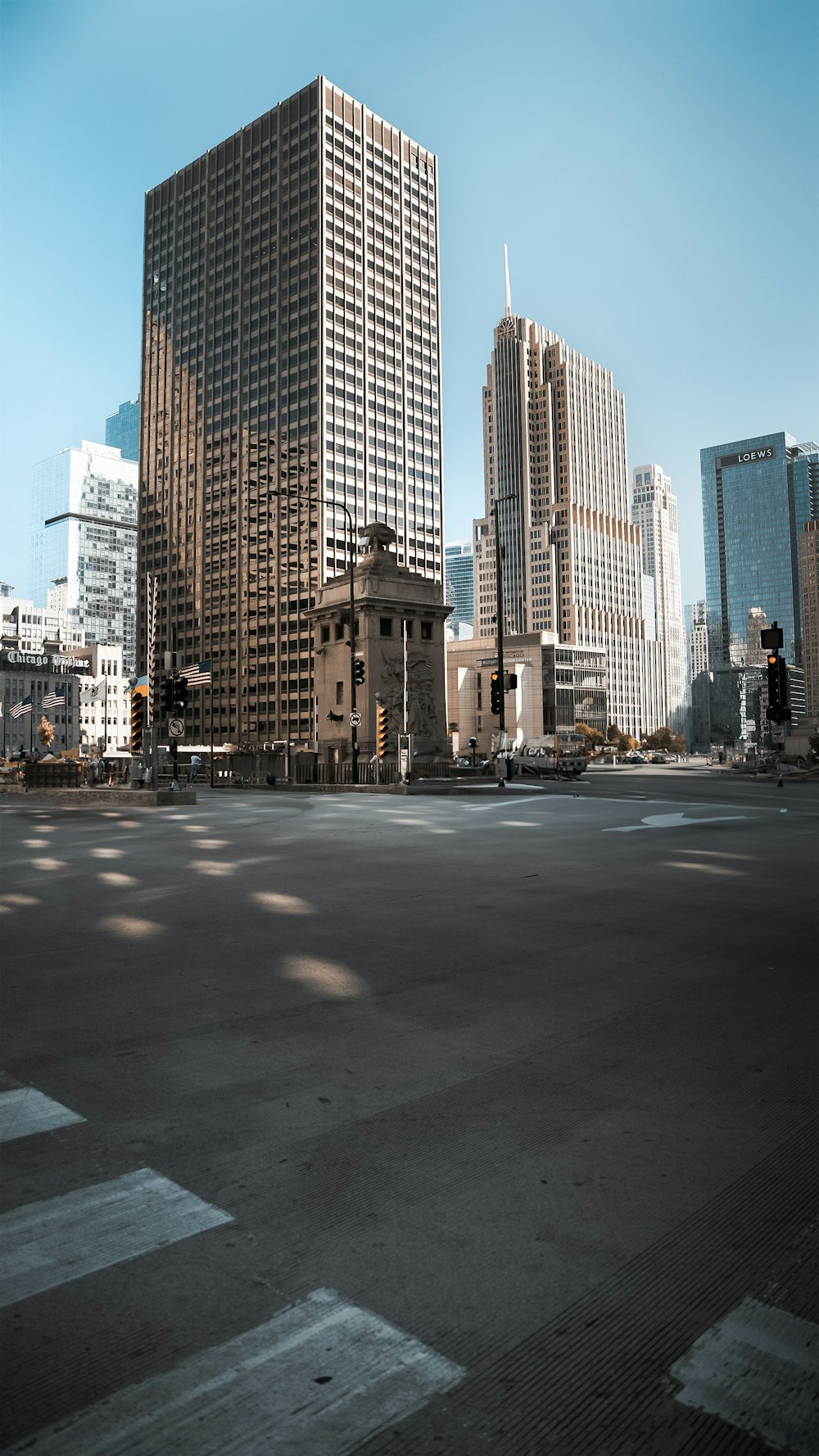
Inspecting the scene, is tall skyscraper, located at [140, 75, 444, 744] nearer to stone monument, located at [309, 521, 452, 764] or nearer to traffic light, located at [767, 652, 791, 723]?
stone monument, located at [309, 521, 452, 764]

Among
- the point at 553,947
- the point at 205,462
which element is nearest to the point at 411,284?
the point at 205,462

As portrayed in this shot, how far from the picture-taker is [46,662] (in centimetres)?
15788

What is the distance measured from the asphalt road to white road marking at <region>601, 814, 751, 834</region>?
396 inches

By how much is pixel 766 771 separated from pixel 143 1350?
7213cm

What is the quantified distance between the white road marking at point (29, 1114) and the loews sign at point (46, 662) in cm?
16112

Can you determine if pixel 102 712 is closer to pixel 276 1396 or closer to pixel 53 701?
pixel 53 701

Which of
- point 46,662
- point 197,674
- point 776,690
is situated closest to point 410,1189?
point 776,690

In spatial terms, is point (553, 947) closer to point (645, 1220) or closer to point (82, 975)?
point (82, 975)

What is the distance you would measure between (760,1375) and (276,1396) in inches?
51.9

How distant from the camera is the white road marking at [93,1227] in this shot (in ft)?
9.33

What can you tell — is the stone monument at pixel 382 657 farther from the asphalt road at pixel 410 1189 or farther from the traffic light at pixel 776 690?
the asphalt road at pixel 410 1189

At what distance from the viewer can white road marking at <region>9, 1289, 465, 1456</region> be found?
6.99 ft

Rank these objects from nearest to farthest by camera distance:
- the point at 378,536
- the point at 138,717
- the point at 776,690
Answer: the point at 138,717 → the point at 776,690 → the point at 378,536

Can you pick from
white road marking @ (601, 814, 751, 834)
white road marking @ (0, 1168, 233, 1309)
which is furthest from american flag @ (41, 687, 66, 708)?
white road marking @ (0, 1168, 233, 1309)
